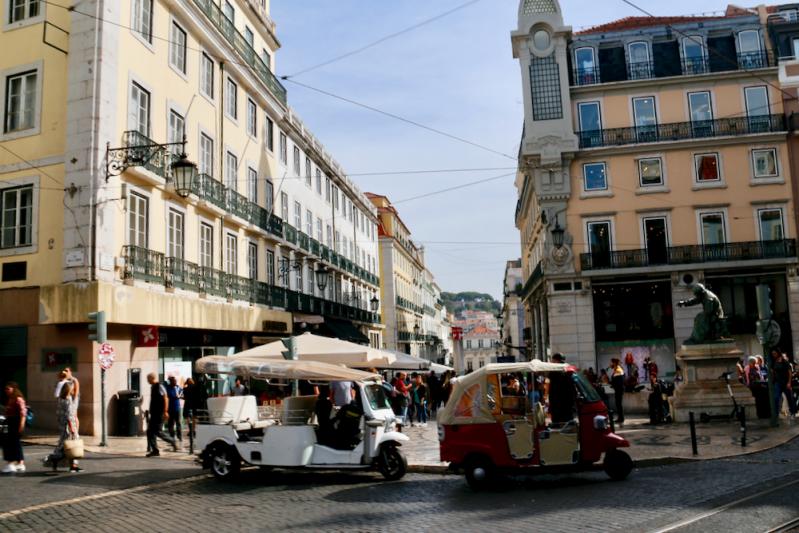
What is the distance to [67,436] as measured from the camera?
→ 40.5ft

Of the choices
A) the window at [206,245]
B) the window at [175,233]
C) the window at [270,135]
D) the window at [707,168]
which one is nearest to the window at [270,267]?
the window at [270,135]

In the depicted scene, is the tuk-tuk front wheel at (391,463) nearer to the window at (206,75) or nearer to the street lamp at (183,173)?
the street lamp at (183,173)

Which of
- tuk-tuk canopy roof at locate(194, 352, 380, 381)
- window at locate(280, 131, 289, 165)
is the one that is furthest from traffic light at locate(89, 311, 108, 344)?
window at locate(280, 131, 289, 165)

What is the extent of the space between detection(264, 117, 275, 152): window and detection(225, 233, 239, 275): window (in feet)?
19.8

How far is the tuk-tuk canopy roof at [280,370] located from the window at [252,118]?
16591 mm

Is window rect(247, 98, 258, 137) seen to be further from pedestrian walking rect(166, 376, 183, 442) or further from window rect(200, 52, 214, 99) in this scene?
pedestrian walking rect(166, 376, 183, 442)

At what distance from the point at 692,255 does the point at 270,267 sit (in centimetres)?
1896

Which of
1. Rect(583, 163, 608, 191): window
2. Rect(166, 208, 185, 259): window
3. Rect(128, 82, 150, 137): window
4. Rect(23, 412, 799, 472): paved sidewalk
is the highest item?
Rect(583, 163, 608, 191): window

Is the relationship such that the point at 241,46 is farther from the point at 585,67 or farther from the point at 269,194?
the point at 585,67

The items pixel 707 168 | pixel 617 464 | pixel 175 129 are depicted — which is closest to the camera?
pixel 617 464

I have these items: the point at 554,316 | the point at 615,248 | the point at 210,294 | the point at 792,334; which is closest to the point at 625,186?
the point at 615,248

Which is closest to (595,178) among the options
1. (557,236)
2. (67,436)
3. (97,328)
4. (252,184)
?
(557,236)

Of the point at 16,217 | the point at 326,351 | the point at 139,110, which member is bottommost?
the point at 326,351

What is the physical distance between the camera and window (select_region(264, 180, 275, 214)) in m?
29.0
